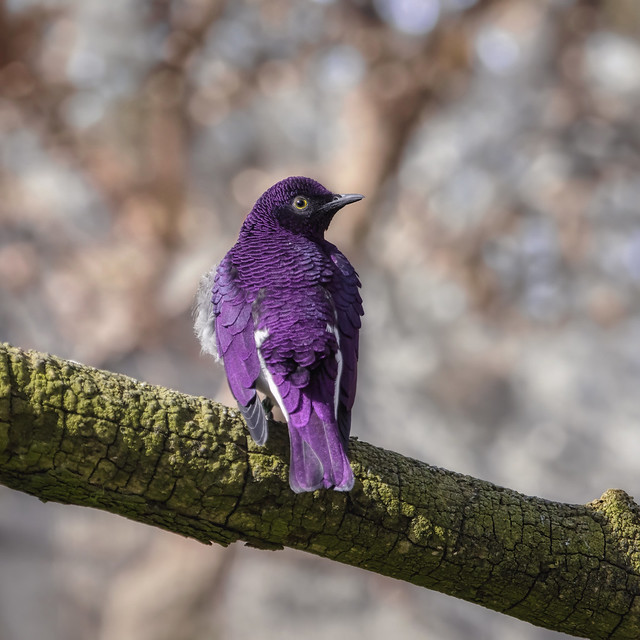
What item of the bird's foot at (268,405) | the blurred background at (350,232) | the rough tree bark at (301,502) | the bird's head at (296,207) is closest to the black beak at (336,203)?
the bird's head at (296,207)

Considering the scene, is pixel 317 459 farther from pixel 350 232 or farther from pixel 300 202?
pixel 350 232

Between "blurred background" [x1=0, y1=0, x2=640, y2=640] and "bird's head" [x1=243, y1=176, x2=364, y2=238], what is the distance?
12.4 feet

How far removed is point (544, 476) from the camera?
634 cm

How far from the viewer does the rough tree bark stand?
6.24 feet

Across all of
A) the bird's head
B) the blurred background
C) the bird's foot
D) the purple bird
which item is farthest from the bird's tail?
the blurred background

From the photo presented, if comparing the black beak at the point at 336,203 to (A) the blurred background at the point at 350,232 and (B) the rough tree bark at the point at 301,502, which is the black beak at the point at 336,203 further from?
(A) the blurred background at the point at 350,232

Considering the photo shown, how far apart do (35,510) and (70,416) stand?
16.7ft

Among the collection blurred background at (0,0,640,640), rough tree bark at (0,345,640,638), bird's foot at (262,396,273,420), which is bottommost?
rough tree bark at (0,345,640,638)

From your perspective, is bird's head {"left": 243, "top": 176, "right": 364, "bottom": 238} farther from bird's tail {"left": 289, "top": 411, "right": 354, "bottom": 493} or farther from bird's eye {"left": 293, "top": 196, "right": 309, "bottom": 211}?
bird's tail {"left": 289, "top": 411, "right": 354, "bottom": 493}

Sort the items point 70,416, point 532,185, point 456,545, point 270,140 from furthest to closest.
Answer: point 270,140, point 532,185, point 456,545, point 70,416

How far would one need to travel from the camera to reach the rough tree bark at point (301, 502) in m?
1.90

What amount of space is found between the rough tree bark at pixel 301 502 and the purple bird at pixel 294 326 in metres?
0.08

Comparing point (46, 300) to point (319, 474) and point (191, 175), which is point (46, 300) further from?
point (319, 474)

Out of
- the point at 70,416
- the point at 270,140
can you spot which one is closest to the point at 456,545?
the point at 70,416
